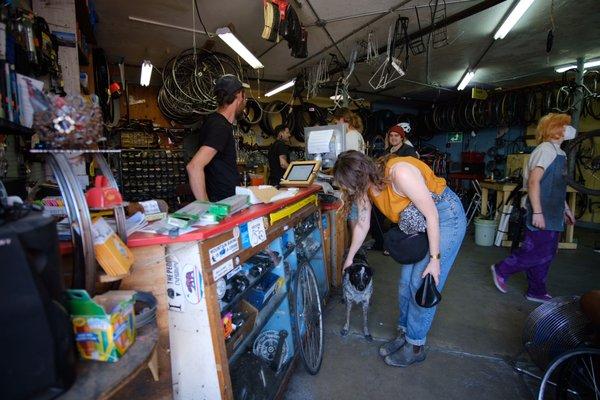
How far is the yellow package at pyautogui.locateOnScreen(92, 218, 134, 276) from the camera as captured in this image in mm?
930

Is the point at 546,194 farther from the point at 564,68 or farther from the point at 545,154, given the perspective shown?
the point at 564,68

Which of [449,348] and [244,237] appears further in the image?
[449,348]

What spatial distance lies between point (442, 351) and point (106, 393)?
231 cm

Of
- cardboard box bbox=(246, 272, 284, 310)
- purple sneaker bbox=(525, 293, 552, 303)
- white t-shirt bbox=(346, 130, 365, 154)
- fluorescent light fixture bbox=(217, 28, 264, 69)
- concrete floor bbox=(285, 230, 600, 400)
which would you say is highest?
fluorescent light fixture bbox=(217, 28, 264, 69)

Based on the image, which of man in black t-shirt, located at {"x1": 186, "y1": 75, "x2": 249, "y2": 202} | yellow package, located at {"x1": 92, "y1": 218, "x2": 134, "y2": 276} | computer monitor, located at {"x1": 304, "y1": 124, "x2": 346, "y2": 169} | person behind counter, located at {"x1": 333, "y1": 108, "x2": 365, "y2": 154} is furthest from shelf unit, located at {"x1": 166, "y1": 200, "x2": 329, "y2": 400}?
person behind counter, located at {"x1": 333, "y1": 108, "x2": 365, "y2": 154}

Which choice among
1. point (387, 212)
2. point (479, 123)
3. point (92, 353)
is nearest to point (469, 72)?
point (479, 123)

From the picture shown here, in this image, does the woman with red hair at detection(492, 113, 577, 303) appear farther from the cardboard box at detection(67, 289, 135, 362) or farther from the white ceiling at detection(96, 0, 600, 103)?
the cardboard box at detection(67, 289, 135, 362)

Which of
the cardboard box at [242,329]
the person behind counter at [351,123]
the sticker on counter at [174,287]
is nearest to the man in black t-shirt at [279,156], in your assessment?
the person behind counter at [351,123]

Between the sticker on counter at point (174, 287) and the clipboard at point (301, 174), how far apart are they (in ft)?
4.88

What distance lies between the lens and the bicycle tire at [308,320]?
204cm

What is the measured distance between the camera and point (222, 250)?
4.50 ft

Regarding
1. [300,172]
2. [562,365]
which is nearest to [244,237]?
[300,172]

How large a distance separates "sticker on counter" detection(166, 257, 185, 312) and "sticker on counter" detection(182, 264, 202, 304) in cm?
3

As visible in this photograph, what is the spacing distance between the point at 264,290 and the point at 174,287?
0.66 metres
